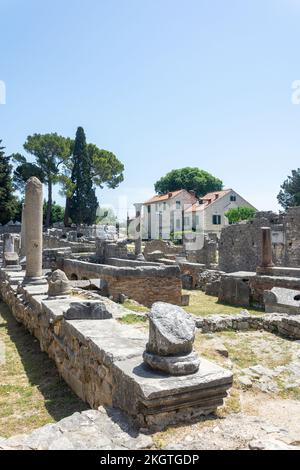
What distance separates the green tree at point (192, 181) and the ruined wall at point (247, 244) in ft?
133

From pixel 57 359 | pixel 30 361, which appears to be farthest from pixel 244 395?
pixel 30 361

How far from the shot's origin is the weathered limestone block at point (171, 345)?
3428 millimetres

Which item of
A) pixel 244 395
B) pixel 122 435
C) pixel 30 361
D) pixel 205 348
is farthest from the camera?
pixel 30 361

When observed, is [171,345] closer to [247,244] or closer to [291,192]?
[247,244]

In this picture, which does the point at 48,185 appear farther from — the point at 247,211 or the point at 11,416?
the point at 11,416

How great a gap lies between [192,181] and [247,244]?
42.6m

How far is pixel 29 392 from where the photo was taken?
5.40m

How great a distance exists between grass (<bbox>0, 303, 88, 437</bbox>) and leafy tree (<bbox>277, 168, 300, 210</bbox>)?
47708mm

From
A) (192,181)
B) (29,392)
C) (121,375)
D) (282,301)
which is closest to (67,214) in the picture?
(192,181)

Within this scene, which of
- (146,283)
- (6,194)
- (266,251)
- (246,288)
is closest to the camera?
(146,283)

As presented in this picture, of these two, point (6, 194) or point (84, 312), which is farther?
point (6, 194)

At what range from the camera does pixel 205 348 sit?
577 centimetres

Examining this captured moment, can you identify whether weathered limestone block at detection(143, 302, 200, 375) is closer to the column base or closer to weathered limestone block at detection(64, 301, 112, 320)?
weathered limestone block at detection(64, 301, 112, 320)
